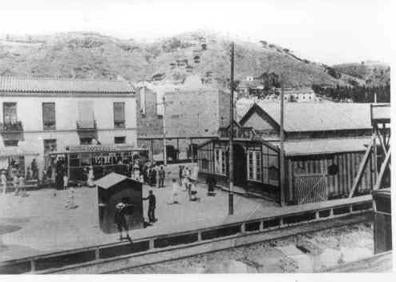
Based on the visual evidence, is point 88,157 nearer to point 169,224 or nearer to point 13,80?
point 13,80

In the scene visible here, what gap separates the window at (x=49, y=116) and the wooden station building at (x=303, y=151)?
4739mm

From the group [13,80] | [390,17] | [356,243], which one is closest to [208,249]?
[356,243]

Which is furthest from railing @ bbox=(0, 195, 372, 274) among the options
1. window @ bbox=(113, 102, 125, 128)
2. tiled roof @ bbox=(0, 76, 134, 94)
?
tiled roof @ bbox=(0, 76, 134, 94)

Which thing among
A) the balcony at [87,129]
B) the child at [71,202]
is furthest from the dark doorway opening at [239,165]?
the child at [71,202]

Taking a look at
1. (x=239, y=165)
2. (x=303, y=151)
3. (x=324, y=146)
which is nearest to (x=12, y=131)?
(x=239, y=165)

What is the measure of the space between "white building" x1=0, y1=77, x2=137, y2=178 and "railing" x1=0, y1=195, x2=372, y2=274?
11.1 feet

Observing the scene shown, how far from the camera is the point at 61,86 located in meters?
10.7

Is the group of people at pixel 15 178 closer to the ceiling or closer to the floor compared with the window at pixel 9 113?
closer to the floor

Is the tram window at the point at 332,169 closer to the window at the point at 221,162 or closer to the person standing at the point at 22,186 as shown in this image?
the window at the point at 221,162

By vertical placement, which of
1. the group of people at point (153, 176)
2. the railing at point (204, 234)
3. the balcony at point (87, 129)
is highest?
the balcony at point (87, 129)

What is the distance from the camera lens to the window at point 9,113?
9.76 meters

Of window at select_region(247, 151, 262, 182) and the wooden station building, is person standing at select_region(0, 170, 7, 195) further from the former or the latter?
window at select_region(247, 151, 262, 182)

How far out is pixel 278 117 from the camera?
1167 centimetres

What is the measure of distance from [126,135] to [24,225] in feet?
13.0
